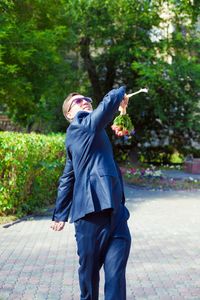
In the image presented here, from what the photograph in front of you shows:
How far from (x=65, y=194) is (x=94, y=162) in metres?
0.41

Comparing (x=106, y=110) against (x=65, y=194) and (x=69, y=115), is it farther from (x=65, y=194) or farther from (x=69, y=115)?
(x=65, y=194)

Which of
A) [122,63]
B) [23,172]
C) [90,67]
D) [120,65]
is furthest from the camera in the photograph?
[90,67]

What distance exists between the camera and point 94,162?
392 cm

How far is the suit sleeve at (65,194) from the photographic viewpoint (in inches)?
164

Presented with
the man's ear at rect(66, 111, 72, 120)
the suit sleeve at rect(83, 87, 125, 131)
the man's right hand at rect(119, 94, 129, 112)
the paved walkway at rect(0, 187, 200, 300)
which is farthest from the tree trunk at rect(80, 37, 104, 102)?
the suit sleeve at rect(83, 87, 125, 131)

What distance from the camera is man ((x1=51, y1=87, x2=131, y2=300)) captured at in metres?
3.86

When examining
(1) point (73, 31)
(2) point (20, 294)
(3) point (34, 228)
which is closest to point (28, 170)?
(3) point (34, 228)

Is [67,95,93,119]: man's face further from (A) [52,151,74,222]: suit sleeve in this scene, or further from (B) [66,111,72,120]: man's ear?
(A) [52,151,74,222]: suit sleeve

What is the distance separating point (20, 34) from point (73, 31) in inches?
270

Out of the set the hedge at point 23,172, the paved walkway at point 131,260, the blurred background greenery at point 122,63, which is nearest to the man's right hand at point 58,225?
the paved walkway at point 131,260

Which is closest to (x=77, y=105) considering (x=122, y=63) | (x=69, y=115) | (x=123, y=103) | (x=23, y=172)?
(x=69, y=115)

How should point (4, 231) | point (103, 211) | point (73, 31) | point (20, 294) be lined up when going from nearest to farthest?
point (103, 211)
point (20, 294)
point (4, 231)
point (73, 31)

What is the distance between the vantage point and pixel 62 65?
68.1 feet

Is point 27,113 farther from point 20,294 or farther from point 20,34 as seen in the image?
point 20,294
